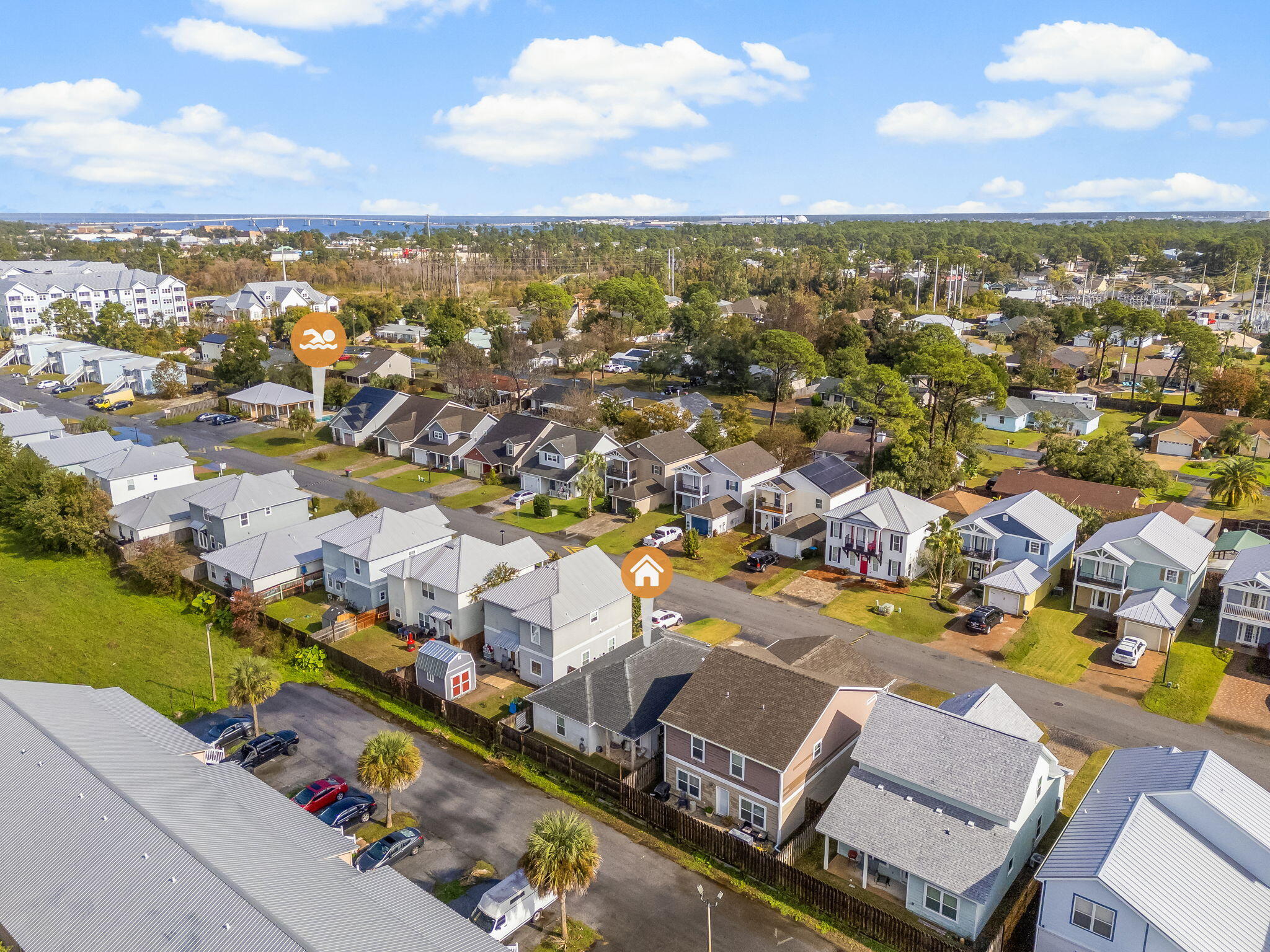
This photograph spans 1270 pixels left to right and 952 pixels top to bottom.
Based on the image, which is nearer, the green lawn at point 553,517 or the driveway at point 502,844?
the driveway at point 502,844

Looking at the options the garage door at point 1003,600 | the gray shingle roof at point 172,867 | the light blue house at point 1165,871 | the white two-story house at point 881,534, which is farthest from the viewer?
the white two-story house at point 881,534

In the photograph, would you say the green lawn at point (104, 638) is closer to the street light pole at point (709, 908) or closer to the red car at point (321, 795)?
the red car at point (321, 795)

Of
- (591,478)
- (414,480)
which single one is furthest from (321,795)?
(414,480)

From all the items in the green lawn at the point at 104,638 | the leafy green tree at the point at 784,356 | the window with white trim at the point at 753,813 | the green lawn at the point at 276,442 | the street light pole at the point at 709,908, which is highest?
the leafy green tree at the point at 784,356

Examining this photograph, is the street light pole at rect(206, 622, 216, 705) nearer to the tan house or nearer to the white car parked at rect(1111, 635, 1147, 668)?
the tan house

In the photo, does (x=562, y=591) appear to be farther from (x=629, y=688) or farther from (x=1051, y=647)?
(x=1051, y=647)

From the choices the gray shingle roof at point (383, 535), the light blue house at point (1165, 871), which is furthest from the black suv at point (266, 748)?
the light blue house at point (1165, 871)
